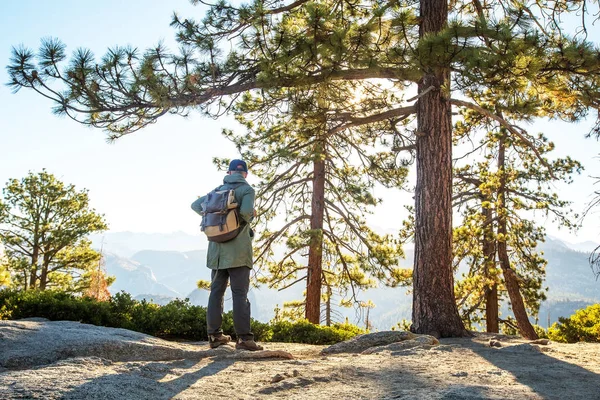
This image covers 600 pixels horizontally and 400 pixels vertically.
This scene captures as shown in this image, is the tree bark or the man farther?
the tree bark

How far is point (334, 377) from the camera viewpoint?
158 inches

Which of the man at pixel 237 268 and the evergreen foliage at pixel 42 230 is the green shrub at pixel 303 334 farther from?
the evergreen foliage at pixel 42 230

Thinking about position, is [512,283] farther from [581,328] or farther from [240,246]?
[240,246]

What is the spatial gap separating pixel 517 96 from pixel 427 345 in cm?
380

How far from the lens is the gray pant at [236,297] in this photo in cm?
546

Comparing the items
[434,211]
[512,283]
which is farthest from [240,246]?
[512,283]

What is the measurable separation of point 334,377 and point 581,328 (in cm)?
742

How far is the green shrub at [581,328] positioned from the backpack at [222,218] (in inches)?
281

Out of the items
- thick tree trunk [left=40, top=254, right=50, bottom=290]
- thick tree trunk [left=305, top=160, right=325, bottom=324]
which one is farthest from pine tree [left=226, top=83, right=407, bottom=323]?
thick tree trunk [left=40, top=254, right=50, bottom=290]

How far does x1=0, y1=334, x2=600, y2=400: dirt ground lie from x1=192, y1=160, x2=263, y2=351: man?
0.38 meters

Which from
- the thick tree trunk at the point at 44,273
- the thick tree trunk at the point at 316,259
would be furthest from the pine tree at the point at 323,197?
the thick tree trunk at the point at 44,273

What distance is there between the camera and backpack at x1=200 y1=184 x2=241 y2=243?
5.41 metres

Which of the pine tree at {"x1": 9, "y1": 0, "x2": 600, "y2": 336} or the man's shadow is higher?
the pine tree at {"x1": 9, "y1": 0, "x2": 600, "y2": 336}

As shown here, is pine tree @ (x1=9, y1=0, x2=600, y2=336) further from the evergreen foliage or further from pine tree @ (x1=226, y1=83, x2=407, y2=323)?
the evergreen foliage
